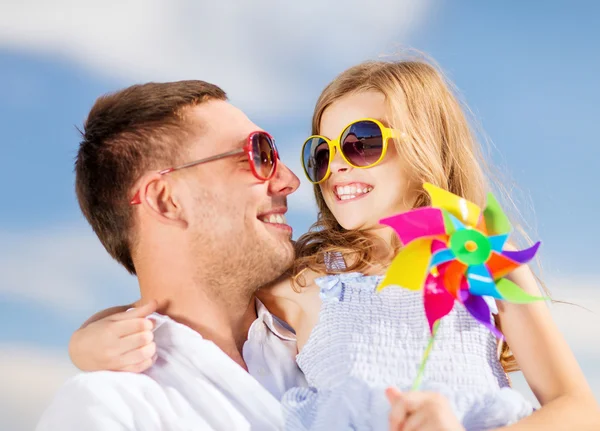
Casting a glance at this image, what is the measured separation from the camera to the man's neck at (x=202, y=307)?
4051 mm

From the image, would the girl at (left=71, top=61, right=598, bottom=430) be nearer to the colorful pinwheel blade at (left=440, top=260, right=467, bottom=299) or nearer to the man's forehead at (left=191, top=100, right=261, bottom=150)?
the colorful pinwheel blade at (left=440, top=260, right=467, bottom=299)

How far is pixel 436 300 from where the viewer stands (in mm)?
3107

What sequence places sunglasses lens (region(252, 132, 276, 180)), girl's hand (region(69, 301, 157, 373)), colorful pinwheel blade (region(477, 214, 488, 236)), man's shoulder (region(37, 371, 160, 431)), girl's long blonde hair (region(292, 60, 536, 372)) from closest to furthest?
colorful pinwheel blade (region(477, 214, 488, 236)), man's shoulder (region(37, 371, 160, 431)), girl's hand (region(69, 301, 157, 373)), girl's long blonde hair (region(292, 60, 536, 372)), sunglasses lens (region(252, 132, 276, 180))

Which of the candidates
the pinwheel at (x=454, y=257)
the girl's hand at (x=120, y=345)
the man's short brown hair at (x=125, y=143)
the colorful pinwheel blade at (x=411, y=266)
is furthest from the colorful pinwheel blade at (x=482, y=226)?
the man's short brown hair at (x=125, y=143)

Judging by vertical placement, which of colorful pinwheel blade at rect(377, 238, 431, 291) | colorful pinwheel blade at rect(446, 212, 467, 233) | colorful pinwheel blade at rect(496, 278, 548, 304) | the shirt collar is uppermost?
colorful pinwheel blade at rect(446, 212, 467, 233)

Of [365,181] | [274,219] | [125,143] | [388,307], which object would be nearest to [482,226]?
[388,307]

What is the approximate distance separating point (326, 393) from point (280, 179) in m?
1.34

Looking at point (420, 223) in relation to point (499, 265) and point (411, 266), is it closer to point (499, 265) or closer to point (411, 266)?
point (411, 266)

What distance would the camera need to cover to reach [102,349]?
11.7 ft

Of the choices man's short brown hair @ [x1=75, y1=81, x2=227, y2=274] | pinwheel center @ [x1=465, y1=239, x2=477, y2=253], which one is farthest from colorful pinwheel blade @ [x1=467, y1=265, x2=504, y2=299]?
man's short brown hair @ [x1=75, y1=81, x2=227, y2=274]

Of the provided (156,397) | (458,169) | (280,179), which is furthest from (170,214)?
(458,169)

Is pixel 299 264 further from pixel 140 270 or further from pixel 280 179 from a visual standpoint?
pixel 140 270

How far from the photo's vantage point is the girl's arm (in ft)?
10.2

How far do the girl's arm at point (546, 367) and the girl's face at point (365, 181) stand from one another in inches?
32.7
